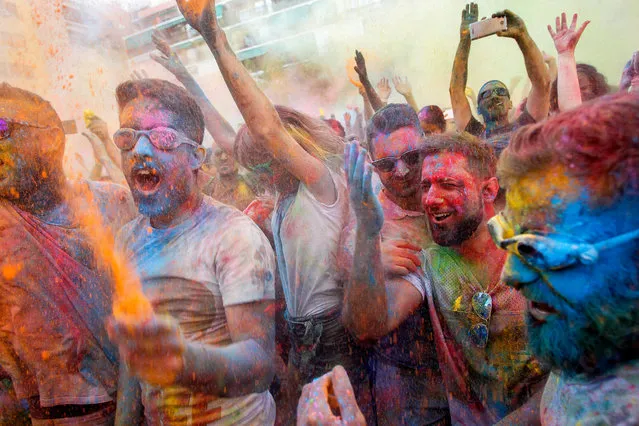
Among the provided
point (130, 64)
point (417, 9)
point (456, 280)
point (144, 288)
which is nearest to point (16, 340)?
point (144, 288)

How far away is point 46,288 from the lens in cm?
225

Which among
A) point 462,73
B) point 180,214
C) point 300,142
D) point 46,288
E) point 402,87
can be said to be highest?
point 402,87

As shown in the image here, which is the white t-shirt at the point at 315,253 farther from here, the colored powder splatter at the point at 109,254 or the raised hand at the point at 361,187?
the colored powder splatter at the point at 109,254

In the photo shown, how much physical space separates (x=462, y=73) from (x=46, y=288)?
13.2 feet

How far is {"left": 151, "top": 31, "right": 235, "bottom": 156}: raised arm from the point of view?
3.40 meters

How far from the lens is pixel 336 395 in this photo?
3.99ft

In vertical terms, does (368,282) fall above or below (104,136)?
below

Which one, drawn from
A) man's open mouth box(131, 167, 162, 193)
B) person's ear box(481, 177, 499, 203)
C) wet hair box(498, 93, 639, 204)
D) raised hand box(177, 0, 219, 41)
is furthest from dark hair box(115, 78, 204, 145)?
wet hair box(498, 93, 639, 204)

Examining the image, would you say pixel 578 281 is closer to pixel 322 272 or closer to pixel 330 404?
pixel 330 404

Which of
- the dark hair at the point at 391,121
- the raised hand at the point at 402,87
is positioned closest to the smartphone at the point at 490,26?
the dark hair at the point at 391,121

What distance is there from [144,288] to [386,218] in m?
1.49

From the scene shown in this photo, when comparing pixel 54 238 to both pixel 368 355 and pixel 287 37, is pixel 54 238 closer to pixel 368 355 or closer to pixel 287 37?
pixel 368 355

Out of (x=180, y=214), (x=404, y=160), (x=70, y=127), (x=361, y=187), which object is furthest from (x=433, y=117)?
(x=70, y=127)

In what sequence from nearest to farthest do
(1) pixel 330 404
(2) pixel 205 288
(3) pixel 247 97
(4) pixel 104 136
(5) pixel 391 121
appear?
(1) pixel 330 404
(2) pixel 205 288
(3) pixel 247 97
(5) pixel 391 121
(4) pixel 104 136
